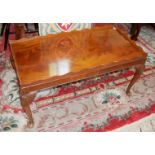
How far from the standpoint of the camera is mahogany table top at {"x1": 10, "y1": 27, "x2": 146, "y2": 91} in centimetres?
176

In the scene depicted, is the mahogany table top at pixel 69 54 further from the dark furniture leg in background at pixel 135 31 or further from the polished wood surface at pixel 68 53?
the dark furniture leg in background at pixel 135 31

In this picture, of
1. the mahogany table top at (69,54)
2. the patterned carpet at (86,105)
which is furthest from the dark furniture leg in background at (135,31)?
Answer: the mahogany table top at (69,54)

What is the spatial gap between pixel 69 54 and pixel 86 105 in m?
0.64

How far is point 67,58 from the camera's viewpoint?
1.94m

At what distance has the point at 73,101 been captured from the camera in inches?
89.5

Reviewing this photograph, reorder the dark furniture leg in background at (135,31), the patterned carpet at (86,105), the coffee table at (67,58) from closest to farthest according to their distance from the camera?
the coffee table at (67,58) → the patterned carpet at (86,105) → the dark furniture leg in background at (135,31)

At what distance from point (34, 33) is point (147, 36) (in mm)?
2044

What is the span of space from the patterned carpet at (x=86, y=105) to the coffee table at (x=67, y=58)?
0.18 meters

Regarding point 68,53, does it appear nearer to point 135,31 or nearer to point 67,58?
point 67,58

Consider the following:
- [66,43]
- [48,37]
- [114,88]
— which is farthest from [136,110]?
[48,37]

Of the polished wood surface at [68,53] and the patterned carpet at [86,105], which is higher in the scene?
the polished wood surface at [68,53]

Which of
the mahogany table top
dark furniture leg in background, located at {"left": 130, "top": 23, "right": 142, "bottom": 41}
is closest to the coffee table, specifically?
the mahogany table top

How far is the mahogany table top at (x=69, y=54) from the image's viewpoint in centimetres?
176

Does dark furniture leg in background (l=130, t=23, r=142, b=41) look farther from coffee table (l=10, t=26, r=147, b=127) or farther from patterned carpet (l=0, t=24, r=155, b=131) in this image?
coffee table (l=10, t=26, r=147, b=127)
